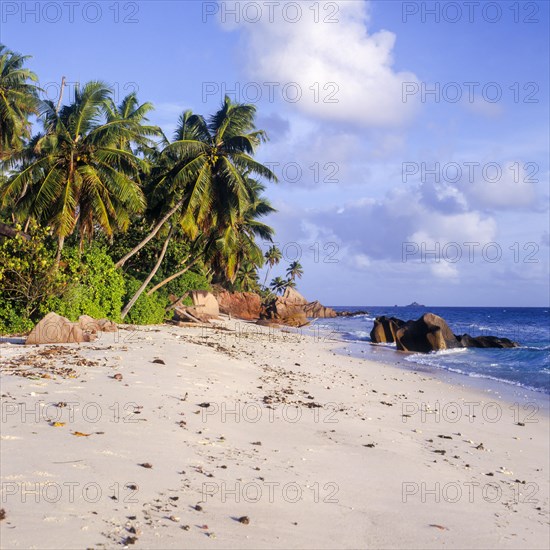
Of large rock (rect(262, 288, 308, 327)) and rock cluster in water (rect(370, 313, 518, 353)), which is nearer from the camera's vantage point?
rock cluster in water (rect(370, 313, 518, 353))

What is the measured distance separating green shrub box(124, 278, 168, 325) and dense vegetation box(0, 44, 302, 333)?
0.05 metres

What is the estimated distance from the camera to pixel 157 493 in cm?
535

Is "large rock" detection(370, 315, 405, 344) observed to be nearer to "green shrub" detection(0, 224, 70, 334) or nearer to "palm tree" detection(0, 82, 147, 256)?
"palm tree" detection(0, 82, 147, 256)

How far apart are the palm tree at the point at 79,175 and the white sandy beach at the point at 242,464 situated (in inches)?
365

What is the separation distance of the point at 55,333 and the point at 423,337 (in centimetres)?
2213

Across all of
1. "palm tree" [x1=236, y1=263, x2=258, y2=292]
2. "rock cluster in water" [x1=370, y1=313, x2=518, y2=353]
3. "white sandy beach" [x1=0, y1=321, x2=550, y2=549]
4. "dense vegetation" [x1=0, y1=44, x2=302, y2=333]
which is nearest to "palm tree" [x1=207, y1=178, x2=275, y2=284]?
"dense vegetation" [x1=0, y1=44, x2=302, y2=333]

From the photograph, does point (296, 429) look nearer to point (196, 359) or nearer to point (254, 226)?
point (196, 359)

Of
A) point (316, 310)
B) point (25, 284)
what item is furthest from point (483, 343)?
point (316, 310)

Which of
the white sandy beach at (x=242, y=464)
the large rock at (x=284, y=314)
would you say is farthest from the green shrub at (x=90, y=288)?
the large rock at (x=284, y=314)

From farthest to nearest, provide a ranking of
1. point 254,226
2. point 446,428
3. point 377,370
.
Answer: point 254,226, point 377,370, point 446,428

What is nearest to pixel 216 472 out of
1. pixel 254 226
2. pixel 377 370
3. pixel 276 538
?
pixel 276 538

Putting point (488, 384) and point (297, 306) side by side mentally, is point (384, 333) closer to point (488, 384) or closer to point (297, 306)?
point (488, 384)

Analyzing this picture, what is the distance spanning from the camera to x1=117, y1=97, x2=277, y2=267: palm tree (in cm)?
2371

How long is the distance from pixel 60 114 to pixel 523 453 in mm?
20792
